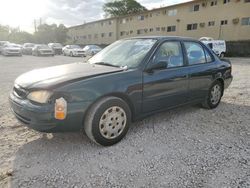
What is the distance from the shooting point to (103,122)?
302 centimetres

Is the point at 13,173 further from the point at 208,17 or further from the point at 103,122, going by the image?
the point at 208,17

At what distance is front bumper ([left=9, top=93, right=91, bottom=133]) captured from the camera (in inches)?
104

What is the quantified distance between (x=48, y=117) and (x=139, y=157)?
1.26 metres

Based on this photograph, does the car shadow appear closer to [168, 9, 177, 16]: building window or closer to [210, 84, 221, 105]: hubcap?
[210, 84, 221, 105]: hubcap

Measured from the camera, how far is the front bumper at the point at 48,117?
2.65 m

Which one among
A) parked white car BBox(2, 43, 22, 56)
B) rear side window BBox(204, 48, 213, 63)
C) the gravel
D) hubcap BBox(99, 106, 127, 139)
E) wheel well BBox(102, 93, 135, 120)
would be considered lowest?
the gravel

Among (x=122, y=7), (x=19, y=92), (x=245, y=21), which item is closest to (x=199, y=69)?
(x=19, y=92)

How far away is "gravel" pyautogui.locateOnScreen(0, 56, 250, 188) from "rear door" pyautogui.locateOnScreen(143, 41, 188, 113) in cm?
47

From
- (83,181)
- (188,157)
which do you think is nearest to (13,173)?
(83,181)

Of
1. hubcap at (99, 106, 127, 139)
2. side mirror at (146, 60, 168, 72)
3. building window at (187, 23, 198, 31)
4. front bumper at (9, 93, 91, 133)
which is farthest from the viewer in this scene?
building window at (187, 23, 198, 31)

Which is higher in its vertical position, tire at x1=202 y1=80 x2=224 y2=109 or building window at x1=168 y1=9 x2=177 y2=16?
building window at x1=168 y1=9 x2=177 y2=16

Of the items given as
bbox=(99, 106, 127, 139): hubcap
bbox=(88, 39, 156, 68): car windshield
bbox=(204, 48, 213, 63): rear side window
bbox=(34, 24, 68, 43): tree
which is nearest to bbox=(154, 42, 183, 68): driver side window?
bbox=(88, 39, 156, 68): car windshield

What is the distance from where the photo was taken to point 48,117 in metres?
2.65

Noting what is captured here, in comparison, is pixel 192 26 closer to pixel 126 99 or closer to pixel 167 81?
pixel 167 81
